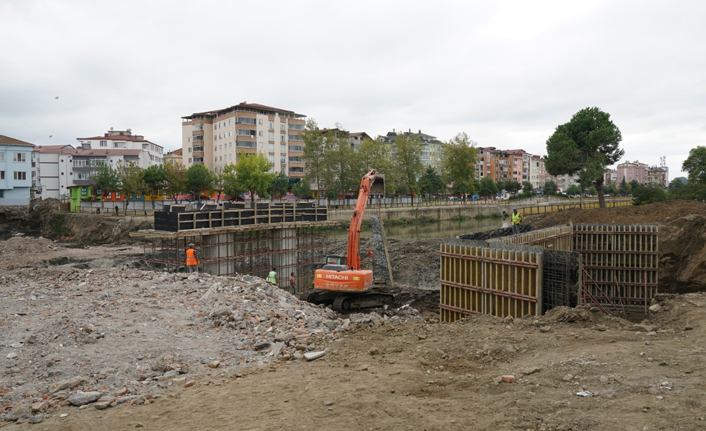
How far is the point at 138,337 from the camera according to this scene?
37.1 ft

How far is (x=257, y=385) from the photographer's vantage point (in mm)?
8664

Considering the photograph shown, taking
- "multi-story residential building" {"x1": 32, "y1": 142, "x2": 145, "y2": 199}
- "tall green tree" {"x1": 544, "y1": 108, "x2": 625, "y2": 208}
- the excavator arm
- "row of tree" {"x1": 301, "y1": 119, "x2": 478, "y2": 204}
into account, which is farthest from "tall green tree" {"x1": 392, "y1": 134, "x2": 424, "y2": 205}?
the excavator arm

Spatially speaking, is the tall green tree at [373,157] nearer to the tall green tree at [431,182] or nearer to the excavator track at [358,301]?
the tall green tree at [431,182]

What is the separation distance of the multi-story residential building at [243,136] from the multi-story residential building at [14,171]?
26764 mm

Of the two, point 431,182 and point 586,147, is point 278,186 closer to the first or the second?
point 431,182

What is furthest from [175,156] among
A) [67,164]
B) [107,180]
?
[107,180]

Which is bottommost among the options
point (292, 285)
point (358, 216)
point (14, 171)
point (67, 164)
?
point (292, 285)

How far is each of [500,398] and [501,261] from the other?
6998 mm

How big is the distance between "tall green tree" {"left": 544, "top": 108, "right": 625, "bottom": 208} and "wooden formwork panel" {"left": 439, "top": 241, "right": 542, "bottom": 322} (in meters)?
38.4

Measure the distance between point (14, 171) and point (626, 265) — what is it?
68.5 m

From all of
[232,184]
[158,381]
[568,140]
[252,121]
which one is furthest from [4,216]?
[568,140]

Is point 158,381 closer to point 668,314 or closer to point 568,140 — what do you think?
point 668,314

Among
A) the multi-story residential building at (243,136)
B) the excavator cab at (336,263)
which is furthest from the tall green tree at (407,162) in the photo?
the excavator cab at (336,263)

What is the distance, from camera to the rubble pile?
880 centimetres
